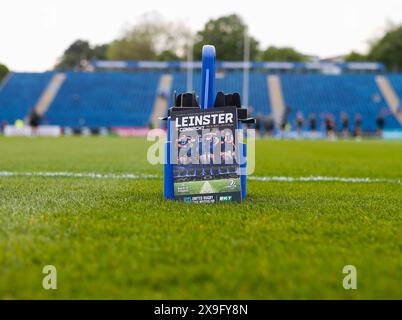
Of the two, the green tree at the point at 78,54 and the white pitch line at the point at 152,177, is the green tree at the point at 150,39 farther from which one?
the white pitch line at the point at 152,177

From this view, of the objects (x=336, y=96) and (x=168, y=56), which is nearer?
(x=336, y=96)

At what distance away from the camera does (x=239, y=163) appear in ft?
11.8

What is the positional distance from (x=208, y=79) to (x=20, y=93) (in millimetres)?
42435

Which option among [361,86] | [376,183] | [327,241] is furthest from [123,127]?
[327,241]

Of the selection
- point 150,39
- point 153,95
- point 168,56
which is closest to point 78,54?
point 150,39

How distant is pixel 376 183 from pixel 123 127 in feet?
106

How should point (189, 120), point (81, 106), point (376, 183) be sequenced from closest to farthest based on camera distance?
1. point (189, 120)
2. point (376, 183)
3. point (81, 106)

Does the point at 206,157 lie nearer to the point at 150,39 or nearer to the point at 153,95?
the point at 153,95

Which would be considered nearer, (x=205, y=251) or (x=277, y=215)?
(x=205, y=251)

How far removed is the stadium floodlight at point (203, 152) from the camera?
3.50m

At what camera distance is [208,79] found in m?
3.67

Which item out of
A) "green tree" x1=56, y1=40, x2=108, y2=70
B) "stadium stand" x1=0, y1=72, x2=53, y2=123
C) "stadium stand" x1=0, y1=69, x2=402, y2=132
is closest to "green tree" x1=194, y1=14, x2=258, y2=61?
"stadium stand" x1=0, y1=69, x2=402, y2=132
